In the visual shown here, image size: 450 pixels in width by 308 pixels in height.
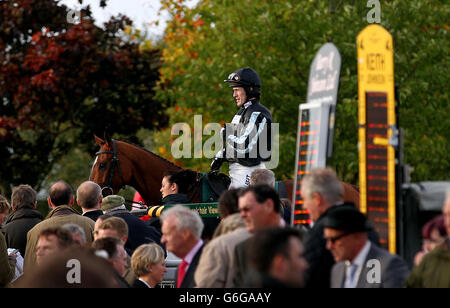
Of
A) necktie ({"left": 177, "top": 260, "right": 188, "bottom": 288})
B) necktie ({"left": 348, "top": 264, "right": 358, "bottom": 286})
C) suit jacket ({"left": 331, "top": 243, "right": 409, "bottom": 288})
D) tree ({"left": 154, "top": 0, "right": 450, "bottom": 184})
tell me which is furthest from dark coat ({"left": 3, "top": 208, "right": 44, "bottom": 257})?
tree ({"left": 154, "top": 0, "right": 450, "bottom": 184})

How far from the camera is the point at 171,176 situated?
38.9 feet

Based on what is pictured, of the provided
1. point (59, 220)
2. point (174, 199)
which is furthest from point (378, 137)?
point (174, 199)

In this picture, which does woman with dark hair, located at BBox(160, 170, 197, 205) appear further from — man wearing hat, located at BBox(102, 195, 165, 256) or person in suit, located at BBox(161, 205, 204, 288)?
person in suit, located at BBox(161, 205, 204, 288)

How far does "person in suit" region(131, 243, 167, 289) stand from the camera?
863cm

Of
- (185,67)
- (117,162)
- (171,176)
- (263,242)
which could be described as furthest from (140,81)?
(263,242)

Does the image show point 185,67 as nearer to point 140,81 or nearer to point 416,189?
point 140,81

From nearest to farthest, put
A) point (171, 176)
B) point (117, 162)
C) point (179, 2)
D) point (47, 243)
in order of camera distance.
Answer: point (47, 243) < point (171, 176) < point (117, 162) < point (179, 2)

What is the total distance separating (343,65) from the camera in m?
22.0

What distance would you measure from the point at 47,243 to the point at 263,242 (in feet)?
8.91

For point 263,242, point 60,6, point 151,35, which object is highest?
point 151,35

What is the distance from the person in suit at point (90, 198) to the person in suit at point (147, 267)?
7.15 feet

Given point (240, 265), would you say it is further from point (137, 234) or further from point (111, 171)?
point (111, 171)

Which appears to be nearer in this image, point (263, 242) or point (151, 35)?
point (263, 242)

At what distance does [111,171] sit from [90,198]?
2.76m
